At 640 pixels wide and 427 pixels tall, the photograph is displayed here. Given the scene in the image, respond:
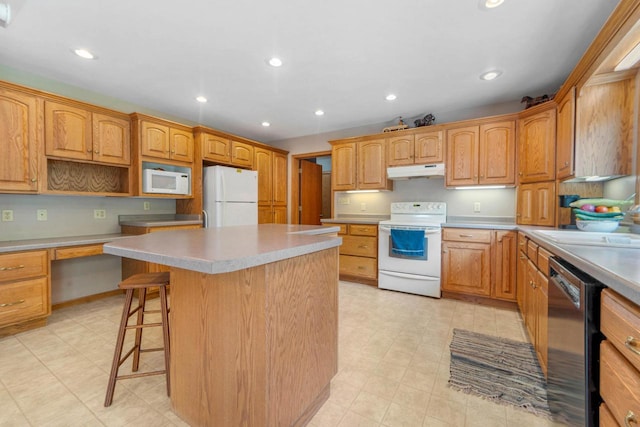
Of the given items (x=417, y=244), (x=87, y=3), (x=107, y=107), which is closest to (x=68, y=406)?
(x=87, y=3)

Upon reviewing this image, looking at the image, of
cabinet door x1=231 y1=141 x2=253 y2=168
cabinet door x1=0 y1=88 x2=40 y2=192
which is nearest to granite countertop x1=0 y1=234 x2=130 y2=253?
cabinet door x1=0 y1=88 x2=40 y2=192

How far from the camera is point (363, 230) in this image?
3.83 metres

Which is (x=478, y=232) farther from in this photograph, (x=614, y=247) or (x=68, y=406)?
(x=68, y=406)


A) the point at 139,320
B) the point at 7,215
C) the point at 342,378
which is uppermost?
the point at 7,215

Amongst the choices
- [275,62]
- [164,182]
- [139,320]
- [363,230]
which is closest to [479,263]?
[363,230]

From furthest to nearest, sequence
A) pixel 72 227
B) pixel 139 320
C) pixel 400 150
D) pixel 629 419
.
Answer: pixel 400 150
pixel 72 227
pixel 139 320
pixel 629 419

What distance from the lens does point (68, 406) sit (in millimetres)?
1479

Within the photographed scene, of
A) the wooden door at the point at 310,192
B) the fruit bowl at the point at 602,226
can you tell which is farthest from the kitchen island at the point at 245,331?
the wooden door at the point at 310,192

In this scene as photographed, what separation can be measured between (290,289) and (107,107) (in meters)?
3.43

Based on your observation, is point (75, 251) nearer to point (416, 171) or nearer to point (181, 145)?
point (181, 145)

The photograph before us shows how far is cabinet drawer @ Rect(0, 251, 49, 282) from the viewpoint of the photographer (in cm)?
221

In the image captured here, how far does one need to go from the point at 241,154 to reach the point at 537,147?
3886 mm

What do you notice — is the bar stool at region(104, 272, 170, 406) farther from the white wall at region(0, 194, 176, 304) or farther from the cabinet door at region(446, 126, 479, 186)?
the cabinet door at region(446, 126, 479, 186)

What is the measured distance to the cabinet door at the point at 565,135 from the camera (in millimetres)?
2203
